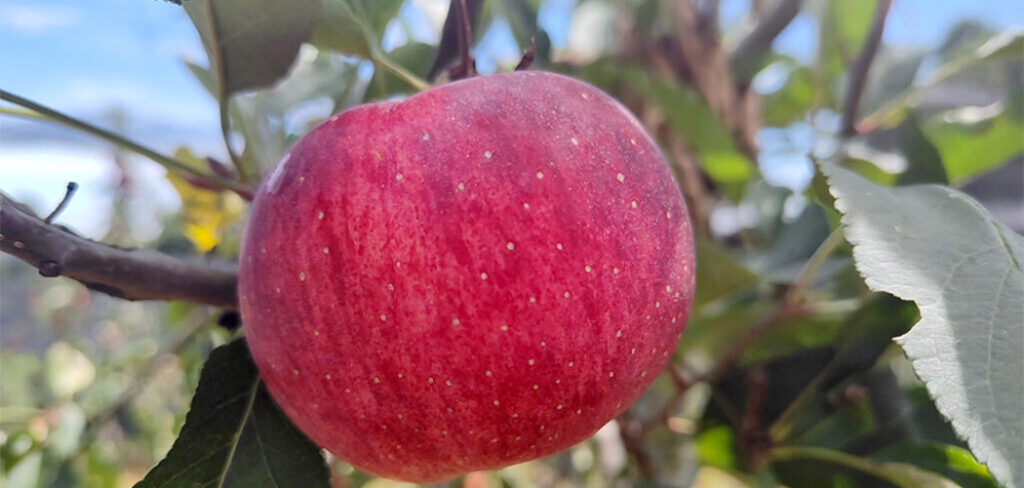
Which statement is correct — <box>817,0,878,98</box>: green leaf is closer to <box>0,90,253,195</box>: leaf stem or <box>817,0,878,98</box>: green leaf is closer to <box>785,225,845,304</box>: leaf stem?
<box>785,225,845,304</box>: leaf stem

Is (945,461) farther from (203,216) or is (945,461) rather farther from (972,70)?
(203,216)

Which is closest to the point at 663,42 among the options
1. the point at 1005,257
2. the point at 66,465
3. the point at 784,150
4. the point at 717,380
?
the point at 784,150

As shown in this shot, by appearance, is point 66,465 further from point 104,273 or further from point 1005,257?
point 1005,257

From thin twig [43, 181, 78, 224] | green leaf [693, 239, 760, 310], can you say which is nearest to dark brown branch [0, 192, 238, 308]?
thin twig [43, 181, 78, 224]

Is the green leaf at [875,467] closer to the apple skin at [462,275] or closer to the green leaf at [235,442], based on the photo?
the apple skin at [462,275]

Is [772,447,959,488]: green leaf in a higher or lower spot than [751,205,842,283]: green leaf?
lower

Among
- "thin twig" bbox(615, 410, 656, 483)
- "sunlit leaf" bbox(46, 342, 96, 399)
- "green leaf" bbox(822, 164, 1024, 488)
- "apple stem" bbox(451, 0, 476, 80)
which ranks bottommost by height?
"sunlit leaf" bbox(46, 342, 96, 399)

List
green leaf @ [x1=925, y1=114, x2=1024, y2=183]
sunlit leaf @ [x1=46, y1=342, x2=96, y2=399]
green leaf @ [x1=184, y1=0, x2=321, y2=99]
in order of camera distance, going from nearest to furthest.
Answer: green leaf @ [x1=184, y1=0, x2=321, y2=99]
green leaf @ [x1=925, y1=114, x2=1024, y2=183]
sunlit leaf @ [x1=46, y1=342, x2=96, y2=399]
